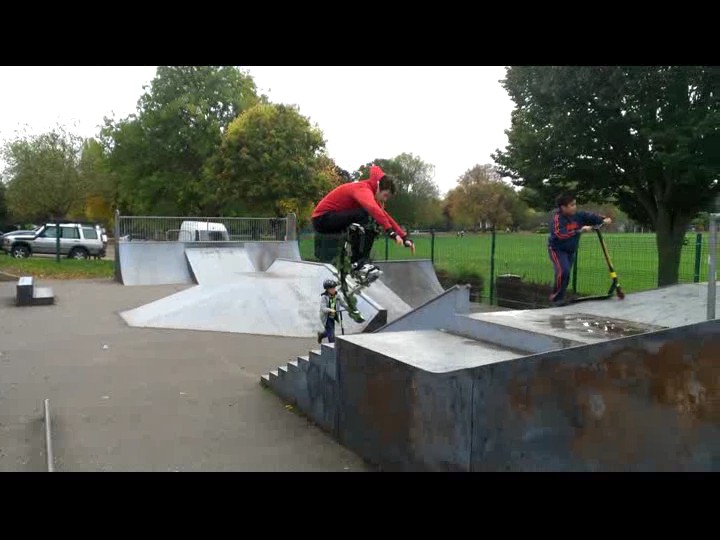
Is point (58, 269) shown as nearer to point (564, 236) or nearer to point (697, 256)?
point (564, 236)

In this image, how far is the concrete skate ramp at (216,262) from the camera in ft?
67.8

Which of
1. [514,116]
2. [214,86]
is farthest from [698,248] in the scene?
[214,86]

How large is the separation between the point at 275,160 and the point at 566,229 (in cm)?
2569

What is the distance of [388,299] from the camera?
49.4ft

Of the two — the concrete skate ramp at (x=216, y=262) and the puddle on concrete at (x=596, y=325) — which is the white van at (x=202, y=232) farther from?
the puddle on concrete at (x=596, y=325)

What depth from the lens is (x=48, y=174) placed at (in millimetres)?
33781

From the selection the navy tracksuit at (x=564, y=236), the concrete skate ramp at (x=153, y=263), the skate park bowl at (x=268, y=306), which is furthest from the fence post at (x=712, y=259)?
the concrete skate ramp at (x=153, y=263)

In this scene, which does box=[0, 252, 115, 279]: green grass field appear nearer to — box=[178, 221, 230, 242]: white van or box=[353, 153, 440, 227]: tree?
box=[178, 221, 230, 242]: white van

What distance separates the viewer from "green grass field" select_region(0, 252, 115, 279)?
2316 cm

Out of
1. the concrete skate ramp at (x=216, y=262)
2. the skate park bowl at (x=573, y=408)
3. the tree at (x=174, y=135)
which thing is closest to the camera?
the skate park bowl at (x=573, y=408)

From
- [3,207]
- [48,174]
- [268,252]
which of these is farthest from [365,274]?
[3,207]

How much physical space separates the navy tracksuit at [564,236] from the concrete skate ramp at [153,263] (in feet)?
52.2

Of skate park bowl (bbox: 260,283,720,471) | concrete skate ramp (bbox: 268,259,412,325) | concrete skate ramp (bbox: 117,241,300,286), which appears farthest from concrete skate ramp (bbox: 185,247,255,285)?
skate park bowl (bbox: 260,283,720,471)
